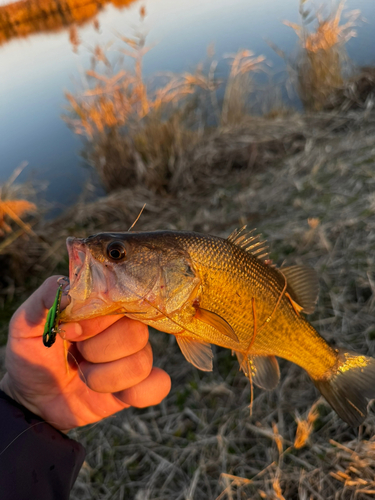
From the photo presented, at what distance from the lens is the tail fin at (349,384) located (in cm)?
193

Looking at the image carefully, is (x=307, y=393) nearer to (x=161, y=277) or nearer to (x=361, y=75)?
(x=161, y=277)

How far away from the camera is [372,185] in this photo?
400 cm

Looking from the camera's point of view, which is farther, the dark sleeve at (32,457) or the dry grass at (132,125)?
the dry grass at (132,125)

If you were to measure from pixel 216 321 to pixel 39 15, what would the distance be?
3018cm

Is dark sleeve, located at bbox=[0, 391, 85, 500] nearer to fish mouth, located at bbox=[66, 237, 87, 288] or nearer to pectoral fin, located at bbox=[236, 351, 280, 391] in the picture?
fish mouth, located at bbox=[66, 237, 87, 288]

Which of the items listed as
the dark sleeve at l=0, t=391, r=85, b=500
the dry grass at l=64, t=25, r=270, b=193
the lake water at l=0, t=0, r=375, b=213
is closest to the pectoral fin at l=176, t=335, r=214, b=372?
the dark sleeve at l=0, t=391, r=85, b=500

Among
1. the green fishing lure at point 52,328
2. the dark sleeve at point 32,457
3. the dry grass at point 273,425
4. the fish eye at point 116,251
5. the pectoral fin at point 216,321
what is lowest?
the dry grass at point 273,425

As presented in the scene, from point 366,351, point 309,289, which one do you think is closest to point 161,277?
point 309,289

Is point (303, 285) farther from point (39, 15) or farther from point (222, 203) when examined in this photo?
point (39, 15)

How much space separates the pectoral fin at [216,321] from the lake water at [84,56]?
548 centimetres

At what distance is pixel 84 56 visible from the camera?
53.3ft

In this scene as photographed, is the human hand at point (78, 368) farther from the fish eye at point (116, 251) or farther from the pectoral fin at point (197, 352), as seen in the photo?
the fish eye at point (116, 251)

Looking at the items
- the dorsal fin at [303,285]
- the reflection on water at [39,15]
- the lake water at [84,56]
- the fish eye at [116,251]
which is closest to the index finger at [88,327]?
the fish eye at [116,251]

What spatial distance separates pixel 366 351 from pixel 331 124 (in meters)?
5.40
